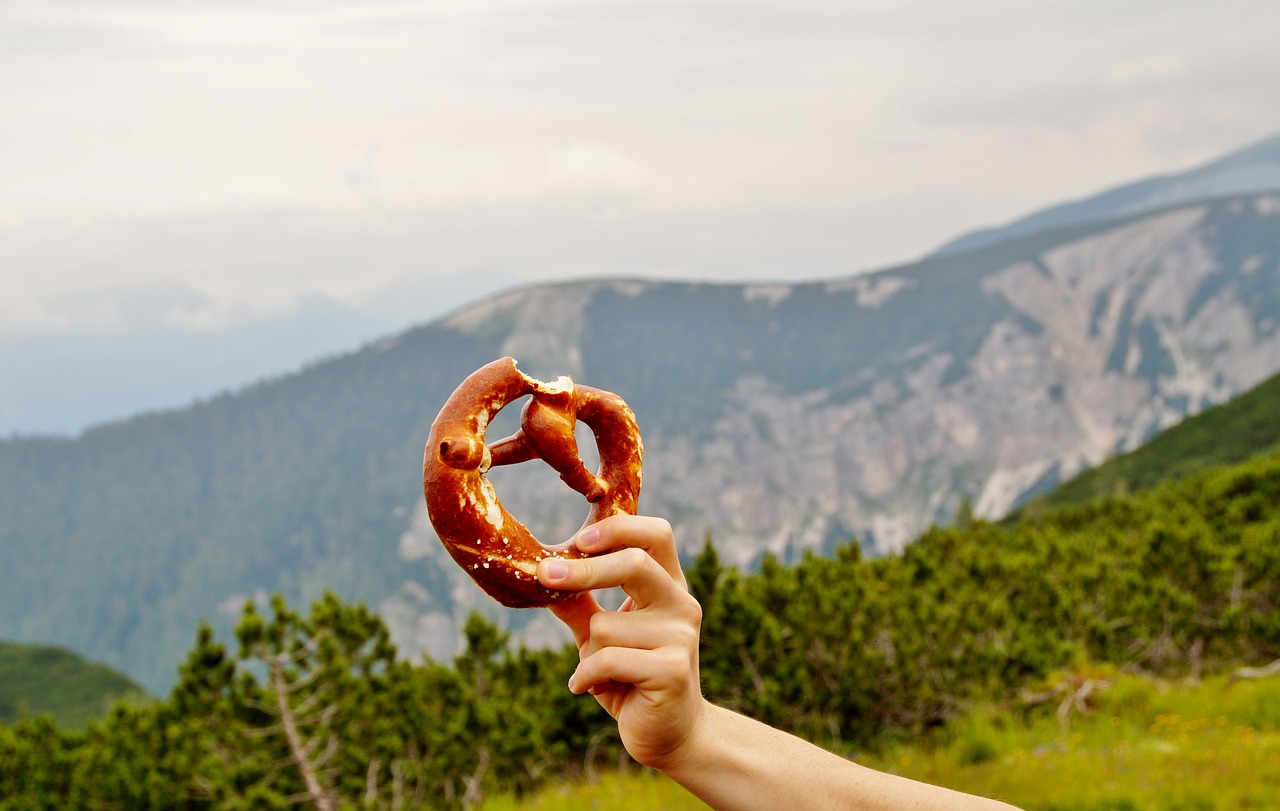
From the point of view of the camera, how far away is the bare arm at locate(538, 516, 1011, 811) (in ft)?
9.40

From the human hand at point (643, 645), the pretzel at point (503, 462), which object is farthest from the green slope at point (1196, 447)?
the human hand at point (643, 645)

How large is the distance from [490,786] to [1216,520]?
18343mm

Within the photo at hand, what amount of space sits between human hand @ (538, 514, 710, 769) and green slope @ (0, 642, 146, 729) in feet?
330

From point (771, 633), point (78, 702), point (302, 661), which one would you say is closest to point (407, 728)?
point (302, 661)

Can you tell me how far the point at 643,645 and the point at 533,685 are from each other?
12543 millimetres

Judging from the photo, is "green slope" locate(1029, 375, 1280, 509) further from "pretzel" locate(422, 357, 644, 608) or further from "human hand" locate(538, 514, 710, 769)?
Result: "human hand" locate(538, 514, 710, 769)

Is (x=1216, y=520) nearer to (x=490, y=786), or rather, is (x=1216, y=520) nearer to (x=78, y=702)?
(x=490, y=786)

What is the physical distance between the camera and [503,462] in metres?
3.97

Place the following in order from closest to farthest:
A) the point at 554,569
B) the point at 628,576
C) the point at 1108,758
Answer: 1. the point at 628,576
2. the point at 554,569
3. the point at 1108,758

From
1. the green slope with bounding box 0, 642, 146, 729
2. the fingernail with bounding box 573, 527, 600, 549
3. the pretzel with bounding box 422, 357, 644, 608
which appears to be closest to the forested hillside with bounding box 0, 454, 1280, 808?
the pretzel with bounding box 422, 357, 644, 608

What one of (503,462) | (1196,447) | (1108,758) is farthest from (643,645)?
(1196,447)

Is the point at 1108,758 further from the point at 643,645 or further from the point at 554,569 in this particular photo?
the point at 554,569

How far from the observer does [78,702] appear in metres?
103

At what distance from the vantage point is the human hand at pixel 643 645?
2877mm
